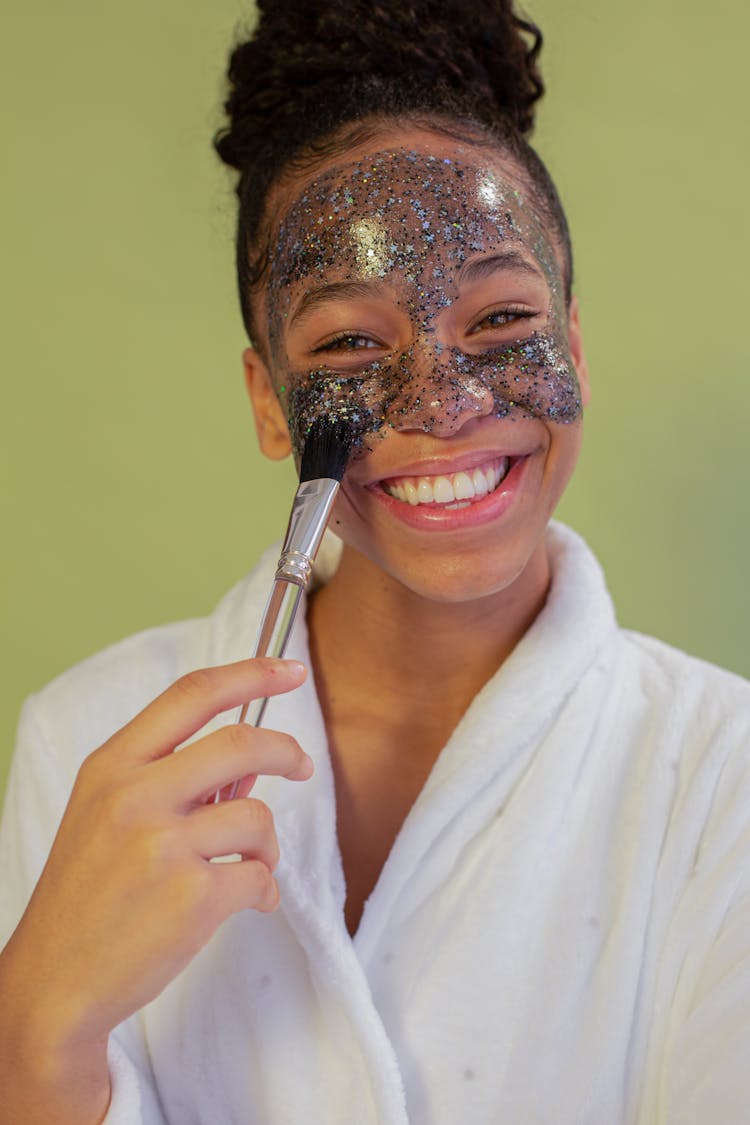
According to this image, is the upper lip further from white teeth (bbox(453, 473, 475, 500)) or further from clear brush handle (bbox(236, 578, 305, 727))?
clear brush handle (bbox(236, 578, 305, 727))

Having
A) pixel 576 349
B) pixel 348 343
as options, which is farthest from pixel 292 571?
pixel 576 349

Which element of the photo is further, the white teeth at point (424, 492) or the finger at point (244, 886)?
the white teeth at point (424, 492)

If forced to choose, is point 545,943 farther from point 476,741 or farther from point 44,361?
point 44,361

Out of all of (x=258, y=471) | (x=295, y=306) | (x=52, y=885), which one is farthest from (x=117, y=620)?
(x=52, y=885)

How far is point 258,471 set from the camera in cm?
146

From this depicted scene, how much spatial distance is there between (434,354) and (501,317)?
0.08 m

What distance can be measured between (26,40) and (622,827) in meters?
1.05

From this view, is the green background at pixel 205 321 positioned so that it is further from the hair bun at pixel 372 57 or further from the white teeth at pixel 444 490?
the white teeth at pixel 444 490

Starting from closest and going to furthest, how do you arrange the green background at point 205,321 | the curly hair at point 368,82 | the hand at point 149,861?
1. the hand at point 149,861
2. the curly hair at point 368,82
3. the green background at point 205,321

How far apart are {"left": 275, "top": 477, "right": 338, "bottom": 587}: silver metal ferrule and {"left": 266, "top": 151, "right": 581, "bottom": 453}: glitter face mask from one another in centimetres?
8

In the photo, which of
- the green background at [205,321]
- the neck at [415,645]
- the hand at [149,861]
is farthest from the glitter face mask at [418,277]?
the green background at [205,321]

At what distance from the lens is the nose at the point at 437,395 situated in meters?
0.89

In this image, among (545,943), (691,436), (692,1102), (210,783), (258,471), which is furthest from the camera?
(258,471)

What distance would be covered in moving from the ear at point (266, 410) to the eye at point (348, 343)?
107 millimetres
